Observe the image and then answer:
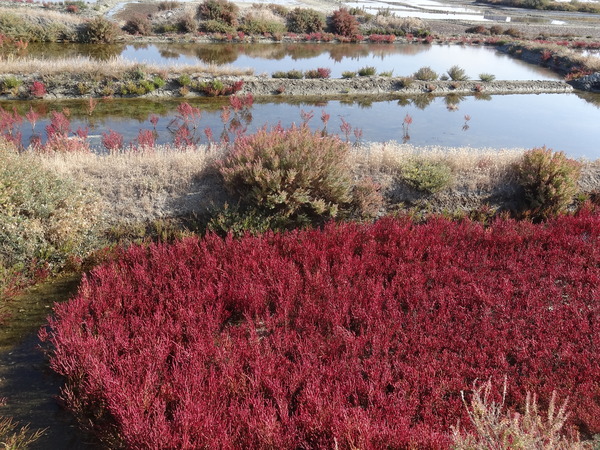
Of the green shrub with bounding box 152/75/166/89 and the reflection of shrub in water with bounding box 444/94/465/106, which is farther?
the reflection of shrub in water with bounding box 444/94/465/106

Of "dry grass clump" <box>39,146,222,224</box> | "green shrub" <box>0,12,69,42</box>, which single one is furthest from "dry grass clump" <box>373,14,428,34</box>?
"dry grass clump" <box>39,146,222,224</box>

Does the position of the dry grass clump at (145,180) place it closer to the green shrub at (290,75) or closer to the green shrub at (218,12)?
the green shrub at (290,75)

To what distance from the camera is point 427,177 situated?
371 inches

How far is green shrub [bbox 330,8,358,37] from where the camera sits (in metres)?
39.9

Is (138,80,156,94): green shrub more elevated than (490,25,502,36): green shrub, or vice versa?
(490,25,502,36): green shrub

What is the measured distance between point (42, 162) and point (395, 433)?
25.6 feet

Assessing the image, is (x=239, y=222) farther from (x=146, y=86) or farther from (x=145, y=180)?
(x=146, y=86)

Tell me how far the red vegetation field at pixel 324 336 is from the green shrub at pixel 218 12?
114 feet

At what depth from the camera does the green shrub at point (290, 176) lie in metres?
8.04

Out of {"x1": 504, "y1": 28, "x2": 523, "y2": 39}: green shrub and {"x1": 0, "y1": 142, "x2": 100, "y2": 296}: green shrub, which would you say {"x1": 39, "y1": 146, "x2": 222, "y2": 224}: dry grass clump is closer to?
{"x1": 0, "y1": 142, "x2": 100, "y2": 296}: green shrub

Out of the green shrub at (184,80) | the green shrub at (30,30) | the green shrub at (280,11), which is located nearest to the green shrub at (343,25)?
the green shrub at (280,11)

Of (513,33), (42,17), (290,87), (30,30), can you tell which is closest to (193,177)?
(290,87)

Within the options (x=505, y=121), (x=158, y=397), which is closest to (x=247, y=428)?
(x=158, y=397)

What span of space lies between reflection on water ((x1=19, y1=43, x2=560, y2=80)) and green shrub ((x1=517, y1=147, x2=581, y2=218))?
52.1ft
